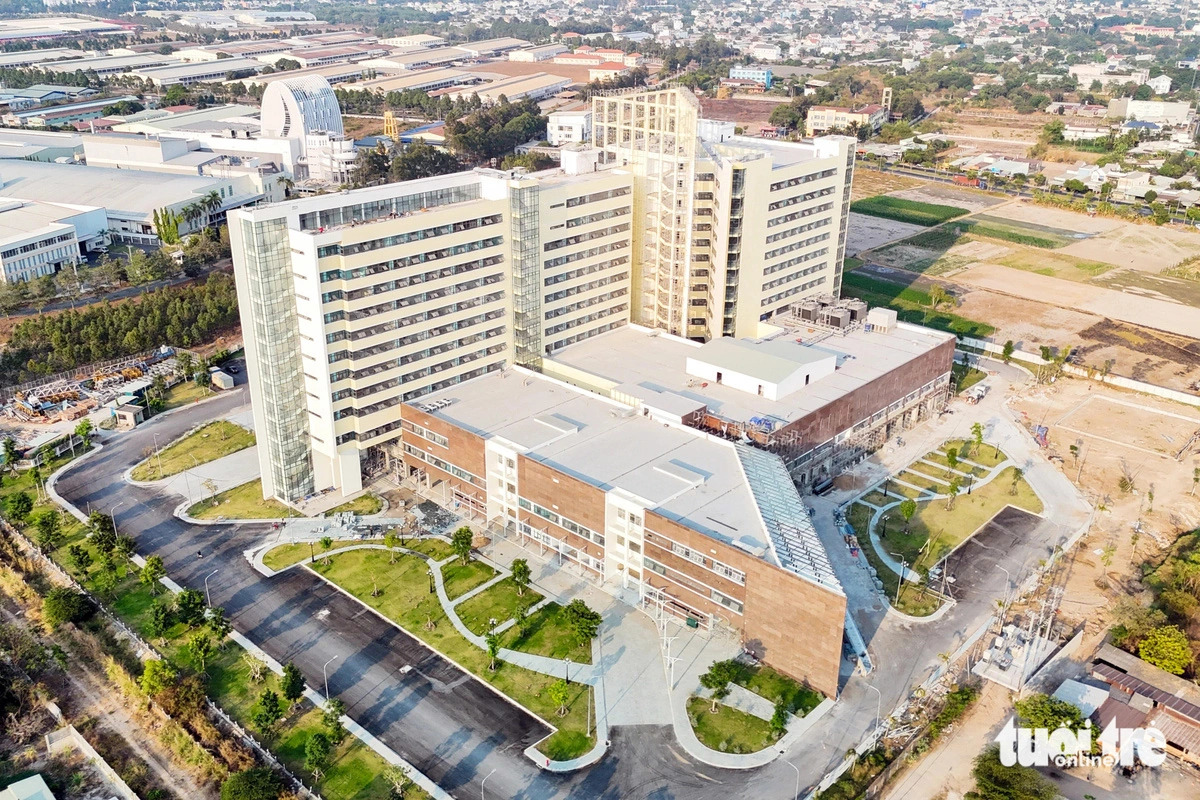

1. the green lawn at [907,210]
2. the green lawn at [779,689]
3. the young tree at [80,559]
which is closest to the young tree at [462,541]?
the green lawn at [779,689]

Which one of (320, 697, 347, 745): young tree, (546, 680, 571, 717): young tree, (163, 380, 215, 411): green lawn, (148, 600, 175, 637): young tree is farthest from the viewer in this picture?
(163, 380, 215, 411): green lawn

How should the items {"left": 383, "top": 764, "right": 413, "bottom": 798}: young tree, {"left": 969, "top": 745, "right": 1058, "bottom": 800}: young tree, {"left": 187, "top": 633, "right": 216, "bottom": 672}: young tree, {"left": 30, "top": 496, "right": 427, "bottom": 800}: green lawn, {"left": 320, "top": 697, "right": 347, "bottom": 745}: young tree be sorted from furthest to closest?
{"left": 187, "top": 633, "right": 216, "bottom": 672}: young tree
{"left": 320, "top": 697, "right": 347, "bottom": 745}: young tree
{"left": 30, "top": 496, "right": 427, "bottom": 800}: green lawn
{"left": 383, "top": 764, "right": 413, "bottom": 798}: young tree
{"left": 969, "top": 745, "right": 1058, "bottom": 800}: young tree

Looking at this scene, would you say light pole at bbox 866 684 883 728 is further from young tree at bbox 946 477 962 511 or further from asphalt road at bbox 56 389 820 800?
young tree at bbox 946 477 962 511

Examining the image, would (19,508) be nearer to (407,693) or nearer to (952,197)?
(407,693)

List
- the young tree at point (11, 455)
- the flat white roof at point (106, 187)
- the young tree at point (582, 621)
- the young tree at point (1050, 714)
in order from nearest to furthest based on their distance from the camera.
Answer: the young tree at point (1050, 714) < the young tree at point (582, 621) < the young tree at point (11, 455) < the flat white roof at point (106, 187)

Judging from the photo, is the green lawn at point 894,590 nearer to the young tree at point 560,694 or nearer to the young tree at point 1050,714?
the young tree at point 1050,714

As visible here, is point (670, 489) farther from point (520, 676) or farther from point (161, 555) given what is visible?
point (161, 555)

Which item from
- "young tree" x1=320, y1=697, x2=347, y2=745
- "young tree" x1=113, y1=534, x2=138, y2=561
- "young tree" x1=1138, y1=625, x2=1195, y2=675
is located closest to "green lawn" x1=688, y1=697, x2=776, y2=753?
"young tree" x1=320, y1=697, x2=347, y2=745
